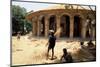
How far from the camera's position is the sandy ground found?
2.29 m

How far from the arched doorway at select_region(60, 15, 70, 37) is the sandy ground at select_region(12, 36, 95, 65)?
102 millimetres

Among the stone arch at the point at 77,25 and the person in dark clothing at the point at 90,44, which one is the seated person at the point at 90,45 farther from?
the stone arch at the point at 77,25

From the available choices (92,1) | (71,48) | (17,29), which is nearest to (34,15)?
(17,29)

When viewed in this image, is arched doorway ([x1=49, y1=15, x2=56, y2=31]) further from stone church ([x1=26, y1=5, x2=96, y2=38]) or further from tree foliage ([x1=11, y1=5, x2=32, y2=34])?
tree foliage ([x1=11, y1=5, x2=32, y2=34])

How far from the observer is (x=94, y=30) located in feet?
8.89

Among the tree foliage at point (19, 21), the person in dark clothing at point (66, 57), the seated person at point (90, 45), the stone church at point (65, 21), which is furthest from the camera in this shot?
the seated person at point (90, 45)

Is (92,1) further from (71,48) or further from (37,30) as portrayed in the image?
(37,30)

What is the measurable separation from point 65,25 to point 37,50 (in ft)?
1.60

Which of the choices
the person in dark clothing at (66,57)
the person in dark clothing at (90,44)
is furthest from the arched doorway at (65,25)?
the person in dark clothing at (90,44)

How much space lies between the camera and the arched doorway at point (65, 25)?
8.29ft

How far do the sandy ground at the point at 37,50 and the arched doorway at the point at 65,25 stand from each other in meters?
0.10

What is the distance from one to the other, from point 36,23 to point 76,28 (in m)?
0.55

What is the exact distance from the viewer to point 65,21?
2539 millimetres

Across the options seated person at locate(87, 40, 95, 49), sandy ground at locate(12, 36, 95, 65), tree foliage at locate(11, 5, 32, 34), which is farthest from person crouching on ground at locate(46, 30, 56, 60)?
seated person at locate(87, 40, 95, 49)
